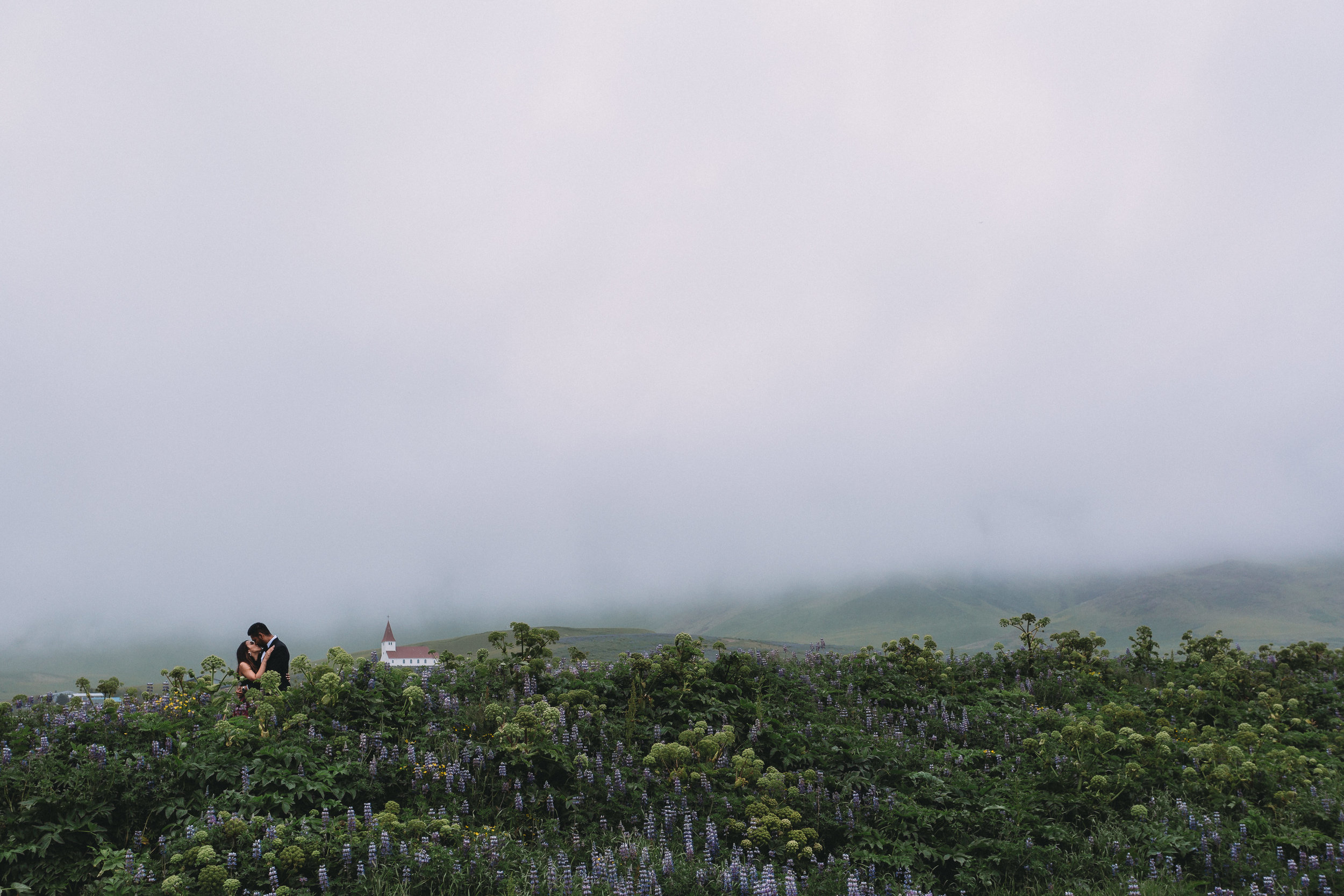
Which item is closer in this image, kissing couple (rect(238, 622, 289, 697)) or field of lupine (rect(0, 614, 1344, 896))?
field of lupine (rect(0, 614, 1344, 896))

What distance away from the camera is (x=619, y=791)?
27.8 ft

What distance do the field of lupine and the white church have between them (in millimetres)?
404

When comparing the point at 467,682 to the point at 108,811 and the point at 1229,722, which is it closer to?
the point at 108,811

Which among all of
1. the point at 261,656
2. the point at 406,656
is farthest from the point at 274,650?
the point at 406,656

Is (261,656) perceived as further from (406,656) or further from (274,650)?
(406,656)

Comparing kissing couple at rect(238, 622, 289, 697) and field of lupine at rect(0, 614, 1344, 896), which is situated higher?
kissing couple at rect(238, 622, 289, 697)

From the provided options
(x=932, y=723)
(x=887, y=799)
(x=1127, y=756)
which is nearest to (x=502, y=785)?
(x=887, y=799)

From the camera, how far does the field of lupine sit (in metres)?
6.58

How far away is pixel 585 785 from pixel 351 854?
278cm

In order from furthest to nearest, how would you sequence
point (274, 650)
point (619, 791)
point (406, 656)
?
point (406, 656)
point (274, 650)
point (619, 791)

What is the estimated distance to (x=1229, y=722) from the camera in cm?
1323

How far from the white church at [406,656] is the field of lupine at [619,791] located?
1.33 ft

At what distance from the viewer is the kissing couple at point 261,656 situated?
1066 centimetres

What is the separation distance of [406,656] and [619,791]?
9.42m
